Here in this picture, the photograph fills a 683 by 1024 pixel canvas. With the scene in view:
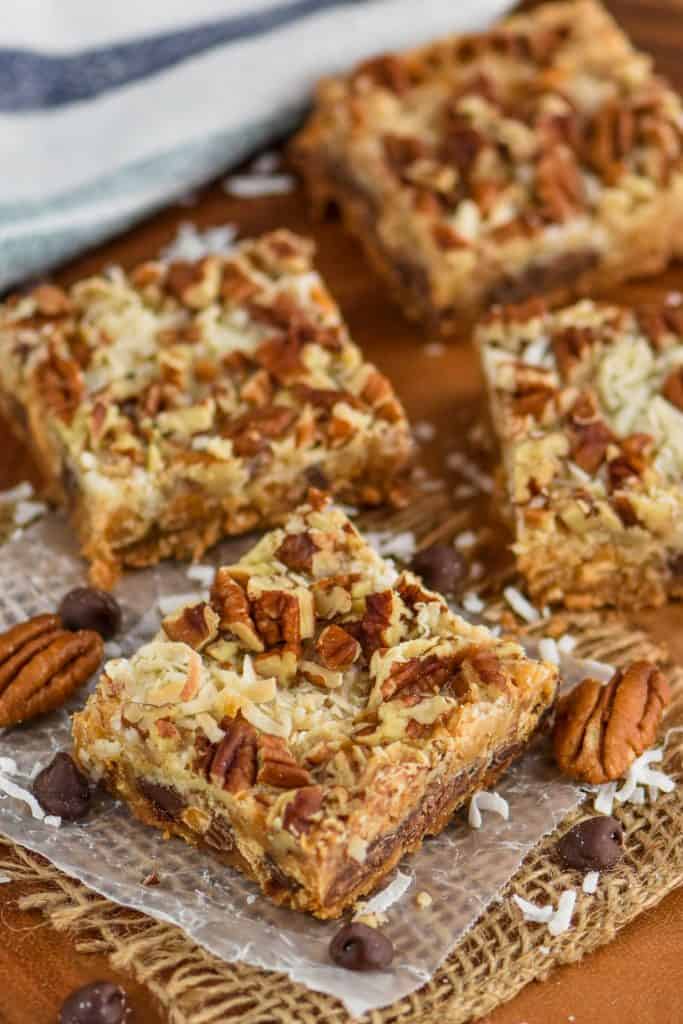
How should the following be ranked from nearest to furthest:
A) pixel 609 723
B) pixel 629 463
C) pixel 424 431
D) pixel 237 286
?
pixel 609 723 → pixel 629 463 → pixel 237 286 → pixel 424 431

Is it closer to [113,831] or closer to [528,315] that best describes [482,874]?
[113,831]

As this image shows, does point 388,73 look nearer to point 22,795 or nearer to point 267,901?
point 22,795

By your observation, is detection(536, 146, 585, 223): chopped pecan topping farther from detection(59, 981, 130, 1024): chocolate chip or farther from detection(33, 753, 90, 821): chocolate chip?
detection(59, 981, 130, 1024): chocolate chip

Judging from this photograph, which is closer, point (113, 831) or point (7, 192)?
point (113, 831)

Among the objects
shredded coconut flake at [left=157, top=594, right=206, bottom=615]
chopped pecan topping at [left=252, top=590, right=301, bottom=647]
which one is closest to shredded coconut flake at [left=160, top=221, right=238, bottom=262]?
shredded coconut flake at [left=157, top=594, right=206, bottom=615]

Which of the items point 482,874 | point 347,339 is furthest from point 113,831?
point 347,339

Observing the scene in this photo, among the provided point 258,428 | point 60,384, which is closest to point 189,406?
point 258,428
